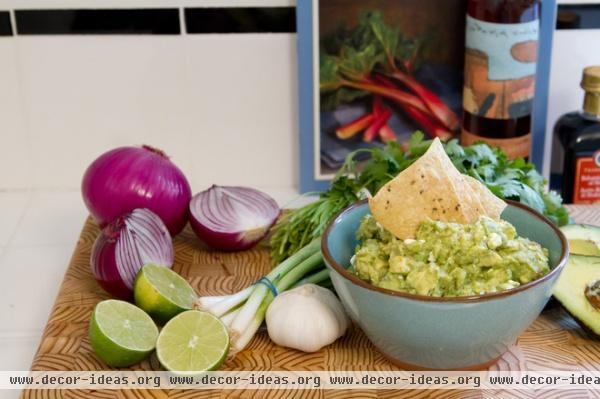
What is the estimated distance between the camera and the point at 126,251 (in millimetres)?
1189

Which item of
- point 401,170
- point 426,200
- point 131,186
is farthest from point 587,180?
point 131,186

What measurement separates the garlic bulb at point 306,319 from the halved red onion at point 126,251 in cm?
19

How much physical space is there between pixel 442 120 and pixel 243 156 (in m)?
0.34

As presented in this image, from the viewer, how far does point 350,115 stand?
150 centimetres

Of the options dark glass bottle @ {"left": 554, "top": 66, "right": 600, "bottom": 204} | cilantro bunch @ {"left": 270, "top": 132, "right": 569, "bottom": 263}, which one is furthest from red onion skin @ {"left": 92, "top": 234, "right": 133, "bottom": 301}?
dark glass bottle @ {"left": 554, "top": 66, "right": 600, "bottom": 204}

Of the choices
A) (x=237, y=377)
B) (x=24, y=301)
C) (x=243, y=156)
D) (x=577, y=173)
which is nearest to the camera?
(x=237, y=377)

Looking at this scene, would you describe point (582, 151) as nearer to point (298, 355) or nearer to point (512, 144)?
point (512, 144)

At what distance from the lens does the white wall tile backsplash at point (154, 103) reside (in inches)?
58.2

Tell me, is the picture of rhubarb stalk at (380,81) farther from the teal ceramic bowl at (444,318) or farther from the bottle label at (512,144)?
the teal ceramic bowl at (444,318)

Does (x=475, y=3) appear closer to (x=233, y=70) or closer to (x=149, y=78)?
(x=233, y=70)

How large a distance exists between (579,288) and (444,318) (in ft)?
0.80

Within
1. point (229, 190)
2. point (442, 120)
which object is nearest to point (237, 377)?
point (229, 190)

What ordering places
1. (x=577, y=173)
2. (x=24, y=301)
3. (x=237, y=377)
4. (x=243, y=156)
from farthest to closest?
(x=243, y=156) → (x=577, y=173) → (x=24, y=301) → (x=237, y=377)

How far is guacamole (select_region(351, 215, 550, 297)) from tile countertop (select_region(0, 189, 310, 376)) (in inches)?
18.9
